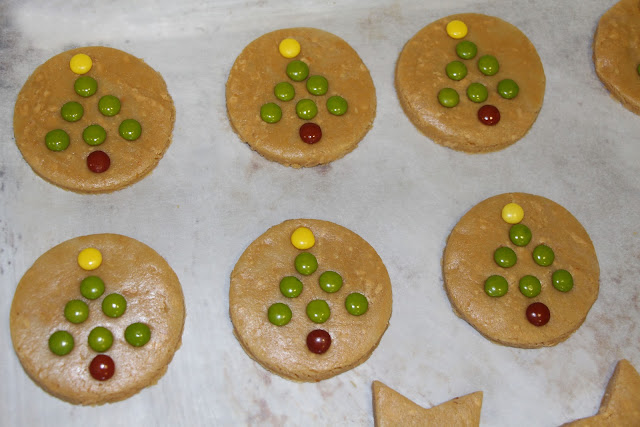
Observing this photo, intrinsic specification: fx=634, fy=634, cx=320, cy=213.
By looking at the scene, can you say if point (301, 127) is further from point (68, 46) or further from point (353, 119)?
point (68, 46)

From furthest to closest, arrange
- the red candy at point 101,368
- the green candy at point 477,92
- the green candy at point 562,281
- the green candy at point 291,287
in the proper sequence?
the green candy at point 477,92 → the green candy at point 562,281 → the green candy at point 291,287 → the red candy at point 101,368

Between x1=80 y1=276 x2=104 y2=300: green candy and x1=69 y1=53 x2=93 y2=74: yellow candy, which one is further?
x1=69 y1=53 x2=93 y2=74: yellow candy

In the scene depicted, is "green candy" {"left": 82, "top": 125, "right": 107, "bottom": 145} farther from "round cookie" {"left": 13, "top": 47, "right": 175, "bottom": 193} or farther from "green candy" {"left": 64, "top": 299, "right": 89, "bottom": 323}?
"green candy" {"left": 64, "top": 299, "right": 89, "bottom": 323}

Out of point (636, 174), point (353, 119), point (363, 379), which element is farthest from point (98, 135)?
point (636, 174)

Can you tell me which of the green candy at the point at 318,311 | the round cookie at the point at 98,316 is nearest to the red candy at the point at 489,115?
the green candy at the point at 318,311

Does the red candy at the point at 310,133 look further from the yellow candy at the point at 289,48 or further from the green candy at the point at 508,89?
the green candy at the point at 508,89

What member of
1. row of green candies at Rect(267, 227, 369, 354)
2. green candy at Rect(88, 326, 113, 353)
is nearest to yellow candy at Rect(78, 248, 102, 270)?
green candy at Rect(88, 326, 113, 353)
